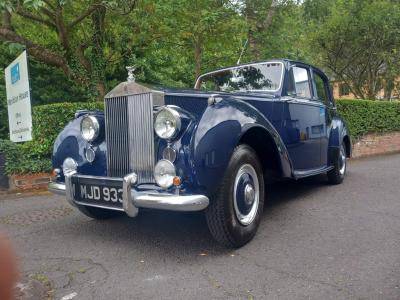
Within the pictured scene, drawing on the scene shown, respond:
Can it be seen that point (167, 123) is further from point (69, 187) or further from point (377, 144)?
point (377, 144)

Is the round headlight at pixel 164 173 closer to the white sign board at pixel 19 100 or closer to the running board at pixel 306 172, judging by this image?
the running board at pixel 306 172

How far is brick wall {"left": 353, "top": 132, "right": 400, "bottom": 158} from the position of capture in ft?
36.3

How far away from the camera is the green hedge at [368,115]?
34.6 feet

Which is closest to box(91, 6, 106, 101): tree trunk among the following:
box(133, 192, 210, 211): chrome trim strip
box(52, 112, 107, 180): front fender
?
box(52, 112, 107, 180): front fender

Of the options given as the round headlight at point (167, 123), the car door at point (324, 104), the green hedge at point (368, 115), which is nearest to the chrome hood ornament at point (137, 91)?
the round headlight at point (167, 123)

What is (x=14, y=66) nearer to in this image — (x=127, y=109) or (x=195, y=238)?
(x=127, y=109)

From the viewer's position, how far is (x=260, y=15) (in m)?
10.3

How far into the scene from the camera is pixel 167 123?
3.16 metres

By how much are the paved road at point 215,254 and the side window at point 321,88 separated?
1631 mm

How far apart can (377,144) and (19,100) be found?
375 inches

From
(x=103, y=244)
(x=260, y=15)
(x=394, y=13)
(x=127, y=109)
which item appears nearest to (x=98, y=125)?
(x=127, y=109)

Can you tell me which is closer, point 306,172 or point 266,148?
point 266,148

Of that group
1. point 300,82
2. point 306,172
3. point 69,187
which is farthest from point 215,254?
point 300,82

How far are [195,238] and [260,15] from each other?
8.03 m
